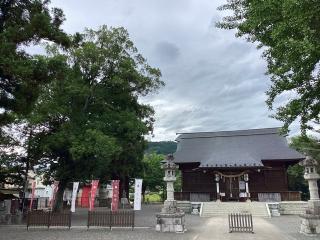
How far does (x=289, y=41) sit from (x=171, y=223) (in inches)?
453

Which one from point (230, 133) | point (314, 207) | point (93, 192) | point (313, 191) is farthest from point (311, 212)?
point (230, 133)

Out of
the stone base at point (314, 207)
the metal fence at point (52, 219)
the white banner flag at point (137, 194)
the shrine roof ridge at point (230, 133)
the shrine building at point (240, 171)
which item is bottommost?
the metal fence at point (52, 219)

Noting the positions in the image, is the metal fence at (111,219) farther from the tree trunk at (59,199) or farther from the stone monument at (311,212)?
the stone monument at (311,212)

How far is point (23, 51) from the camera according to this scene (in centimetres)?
1173

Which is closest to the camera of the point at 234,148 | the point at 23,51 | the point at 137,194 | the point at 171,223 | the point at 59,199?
the point at 23,51

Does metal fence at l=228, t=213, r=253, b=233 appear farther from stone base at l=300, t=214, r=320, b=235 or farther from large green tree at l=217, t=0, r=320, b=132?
large green tree at l=217, t=0, r=320, b=132

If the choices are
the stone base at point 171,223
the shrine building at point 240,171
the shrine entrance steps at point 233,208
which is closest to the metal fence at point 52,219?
the stone base at point 171,223

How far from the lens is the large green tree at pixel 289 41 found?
287 inches

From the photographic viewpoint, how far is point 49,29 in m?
11.2

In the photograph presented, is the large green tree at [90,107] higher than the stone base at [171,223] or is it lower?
higher

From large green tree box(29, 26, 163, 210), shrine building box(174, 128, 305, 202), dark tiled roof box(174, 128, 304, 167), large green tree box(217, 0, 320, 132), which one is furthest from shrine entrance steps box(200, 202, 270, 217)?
large green tree box(217, 0, 320, 132)

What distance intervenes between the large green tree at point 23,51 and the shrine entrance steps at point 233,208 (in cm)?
1949

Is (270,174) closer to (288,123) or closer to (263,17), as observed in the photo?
(288,123)

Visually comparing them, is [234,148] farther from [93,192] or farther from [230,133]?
[93,192]
